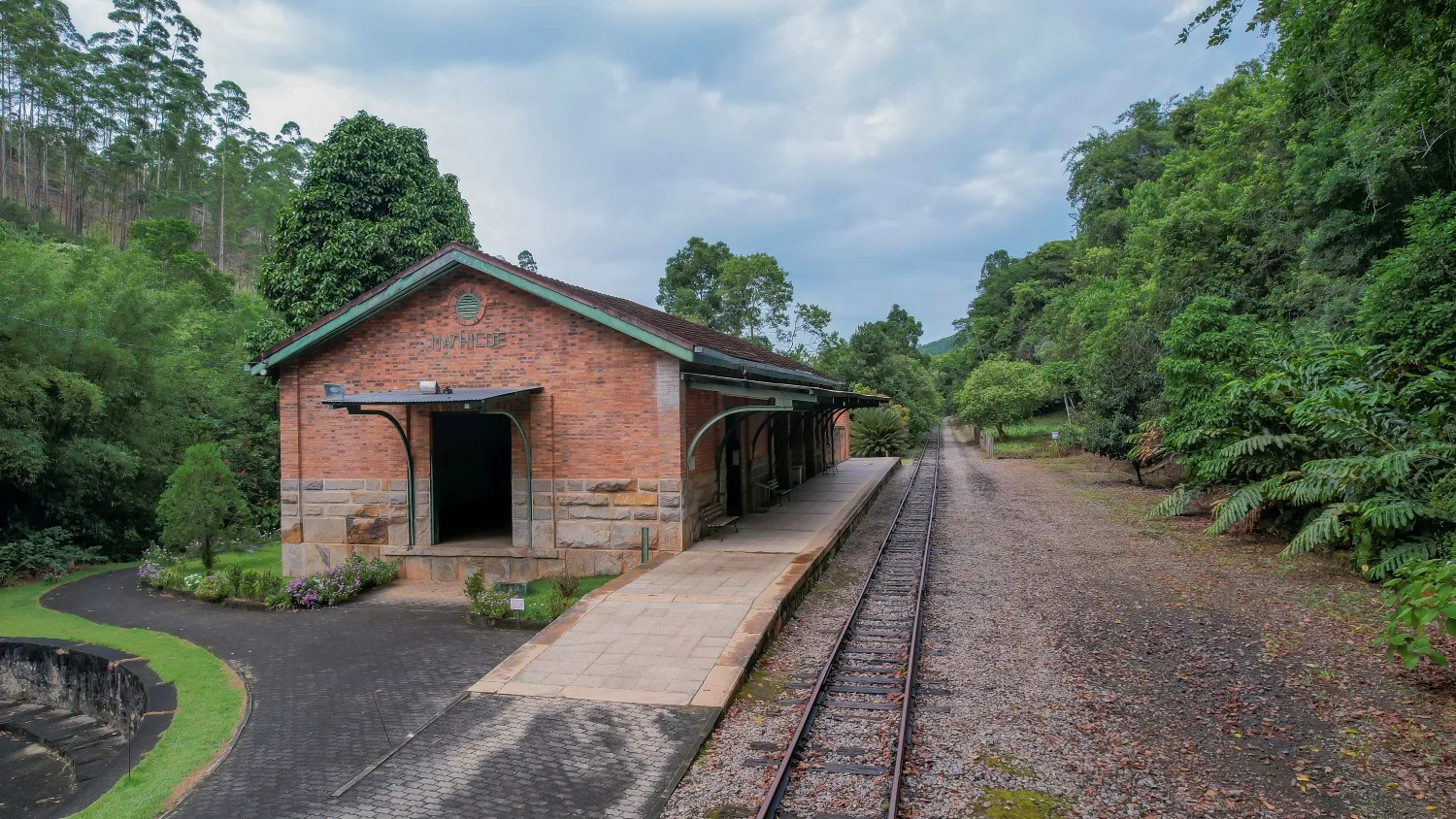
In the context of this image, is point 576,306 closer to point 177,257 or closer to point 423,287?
point 423,287

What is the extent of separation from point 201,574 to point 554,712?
8894 mm

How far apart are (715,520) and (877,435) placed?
78.9 feet

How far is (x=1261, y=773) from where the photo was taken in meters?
4.79

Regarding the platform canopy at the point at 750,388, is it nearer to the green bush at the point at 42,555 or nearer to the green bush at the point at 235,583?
the green bush at the point at 235,583

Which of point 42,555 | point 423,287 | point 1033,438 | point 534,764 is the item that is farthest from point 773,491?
point 1033,438

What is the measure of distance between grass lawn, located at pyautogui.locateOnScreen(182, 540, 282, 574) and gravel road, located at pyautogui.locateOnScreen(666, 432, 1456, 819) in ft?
32.8

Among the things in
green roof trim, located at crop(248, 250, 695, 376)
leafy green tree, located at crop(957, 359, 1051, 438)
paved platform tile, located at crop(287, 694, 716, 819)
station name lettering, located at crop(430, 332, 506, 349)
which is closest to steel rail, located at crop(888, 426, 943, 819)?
paved platform tile, located at crop(287, 694, 716, 819)

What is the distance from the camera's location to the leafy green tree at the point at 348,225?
744 inches

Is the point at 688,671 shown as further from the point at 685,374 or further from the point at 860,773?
the point at 685,374

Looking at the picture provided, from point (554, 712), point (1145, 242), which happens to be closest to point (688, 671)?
point (554, 712)

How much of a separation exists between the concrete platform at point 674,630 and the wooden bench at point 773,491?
3.52m

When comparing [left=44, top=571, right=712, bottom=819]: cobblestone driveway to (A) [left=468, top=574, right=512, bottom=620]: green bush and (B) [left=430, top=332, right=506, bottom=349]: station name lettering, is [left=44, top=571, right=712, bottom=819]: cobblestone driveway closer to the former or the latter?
(A) [left=468, top=574, right=512, bottom=620]: green bush

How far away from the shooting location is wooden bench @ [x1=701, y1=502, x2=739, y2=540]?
40.1ft

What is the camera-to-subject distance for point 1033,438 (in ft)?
128
